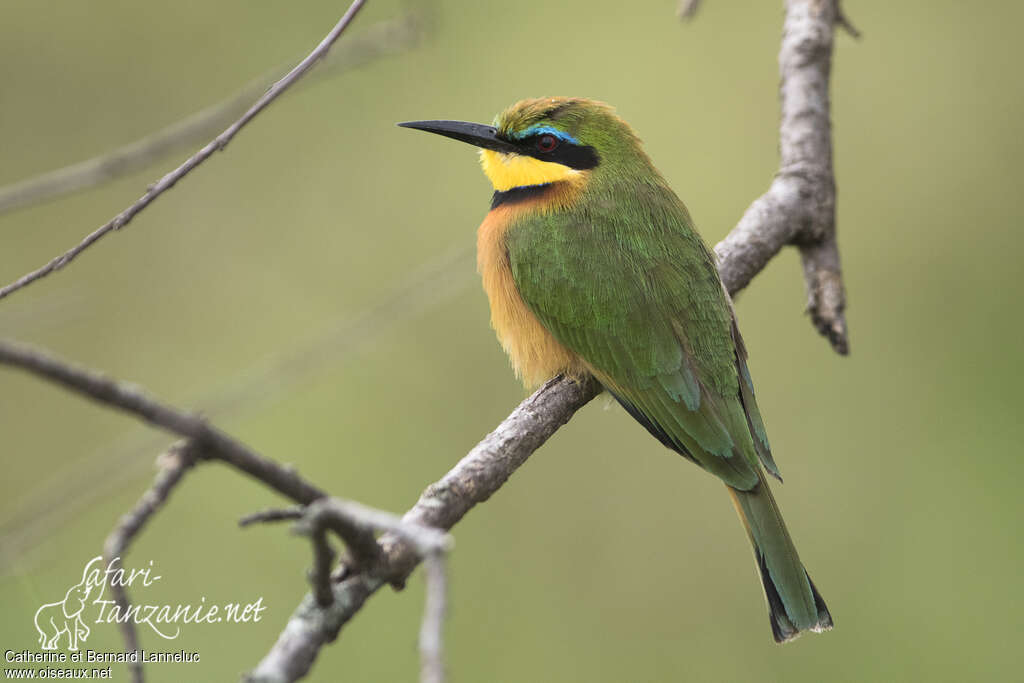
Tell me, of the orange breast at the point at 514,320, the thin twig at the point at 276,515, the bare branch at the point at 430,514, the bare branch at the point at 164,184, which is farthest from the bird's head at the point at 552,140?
the thin twig at the point at 276,515

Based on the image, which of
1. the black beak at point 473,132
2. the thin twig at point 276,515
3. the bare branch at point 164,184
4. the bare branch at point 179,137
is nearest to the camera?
the thin twig at point 276,515

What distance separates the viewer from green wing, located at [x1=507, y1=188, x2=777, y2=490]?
2.56 metres

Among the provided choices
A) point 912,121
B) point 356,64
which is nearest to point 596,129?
point 356,64

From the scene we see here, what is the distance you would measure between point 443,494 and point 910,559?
2.80m

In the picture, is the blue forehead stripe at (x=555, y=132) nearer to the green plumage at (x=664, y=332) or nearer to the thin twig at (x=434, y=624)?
the green plumage at (x=664, y=332)

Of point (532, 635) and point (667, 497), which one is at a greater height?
point (667, 497)

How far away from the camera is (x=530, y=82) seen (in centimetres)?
487

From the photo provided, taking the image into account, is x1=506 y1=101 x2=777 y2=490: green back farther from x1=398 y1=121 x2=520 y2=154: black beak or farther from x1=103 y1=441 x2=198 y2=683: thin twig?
x1=103 y1=441 x2=198 y2=683: thin twig

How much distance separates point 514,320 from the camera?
9.41ft

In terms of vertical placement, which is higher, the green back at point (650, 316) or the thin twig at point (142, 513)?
the green back at point (650, 316)

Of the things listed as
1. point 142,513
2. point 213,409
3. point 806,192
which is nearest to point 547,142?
point 806,192

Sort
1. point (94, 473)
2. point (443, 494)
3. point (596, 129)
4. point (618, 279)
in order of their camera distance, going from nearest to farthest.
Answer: point (94, 473)
point (443, 494)
point (618, 279)
point (596, 129)

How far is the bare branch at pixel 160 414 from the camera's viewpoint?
0.87 meters

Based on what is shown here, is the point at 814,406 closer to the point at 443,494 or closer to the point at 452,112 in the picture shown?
the point at 452,112
